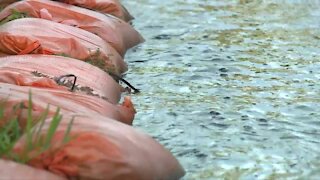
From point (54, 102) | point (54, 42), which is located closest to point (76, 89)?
point (54, 102)

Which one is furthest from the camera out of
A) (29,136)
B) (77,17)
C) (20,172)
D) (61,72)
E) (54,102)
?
(77,17)

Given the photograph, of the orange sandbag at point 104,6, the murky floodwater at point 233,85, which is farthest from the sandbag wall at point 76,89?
the murky floodwater at point 233,85

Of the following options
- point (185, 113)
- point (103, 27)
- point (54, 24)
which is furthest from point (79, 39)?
point (185, 113)

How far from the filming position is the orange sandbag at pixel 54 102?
4.07m

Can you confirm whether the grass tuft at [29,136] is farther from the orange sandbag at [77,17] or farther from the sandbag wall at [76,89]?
the orange sandbag at [77,17]

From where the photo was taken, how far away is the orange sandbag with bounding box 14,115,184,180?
11.3 feet

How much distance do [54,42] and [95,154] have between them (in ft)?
8.93

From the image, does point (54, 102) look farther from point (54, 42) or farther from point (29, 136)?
point (54, 42)

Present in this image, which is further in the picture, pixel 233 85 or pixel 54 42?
pixel 233 85

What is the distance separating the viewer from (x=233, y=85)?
20.8ft

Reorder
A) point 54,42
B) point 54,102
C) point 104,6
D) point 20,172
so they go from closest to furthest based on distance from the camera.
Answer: point 20,172 → point 54,102 → point 54,42 → point 104,6

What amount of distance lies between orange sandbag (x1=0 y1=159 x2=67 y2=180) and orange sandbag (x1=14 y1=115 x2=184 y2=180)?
0.06m

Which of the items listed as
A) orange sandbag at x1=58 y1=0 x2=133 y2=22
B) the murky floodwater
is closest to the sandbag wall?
orange sandbag at x1=58 y1=0 x2=133 y2=22

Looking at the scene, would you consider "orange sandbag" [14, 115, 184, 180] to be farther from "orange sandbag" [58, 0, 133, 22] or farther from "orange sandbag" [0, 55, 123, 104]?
"orange sandbag" [58, 0, 133, 22]
